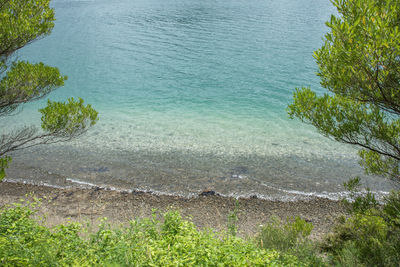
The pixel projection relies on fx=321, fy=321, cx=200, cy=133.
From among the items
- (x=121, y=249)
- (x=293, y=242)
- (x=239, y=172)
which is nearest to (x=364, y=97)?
(x=293, y=242)

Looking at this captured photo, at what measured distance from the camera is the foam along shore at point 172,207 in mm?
9047

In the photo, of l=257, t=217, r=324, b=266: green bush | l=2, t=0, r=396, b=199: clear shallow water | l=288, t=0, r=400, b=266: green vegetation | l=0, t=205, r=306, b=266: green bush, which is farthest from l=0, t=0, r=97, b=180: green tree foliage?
l=288, t=0, r=400, b=266: green vegetation

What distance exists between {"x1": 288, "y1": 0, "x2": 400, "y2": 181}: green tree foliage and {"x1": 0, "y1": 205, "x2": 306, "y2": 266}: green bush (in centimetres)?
313

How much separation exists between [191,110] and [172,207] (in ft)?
34.6

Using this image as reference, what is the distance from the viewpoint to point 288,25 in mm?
39750

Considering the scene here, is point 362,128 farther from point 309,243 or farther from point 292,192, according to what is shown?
point 292,192

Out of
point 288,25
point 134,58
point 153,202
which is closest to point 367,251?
point 153,202

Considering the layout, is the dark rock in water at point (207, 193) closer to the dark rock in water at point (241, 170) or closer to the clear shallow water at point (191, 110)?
the clear shallow water at point (191, 110)

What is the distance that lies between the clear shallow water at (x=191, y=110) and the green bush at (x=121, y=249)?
5.12 meters

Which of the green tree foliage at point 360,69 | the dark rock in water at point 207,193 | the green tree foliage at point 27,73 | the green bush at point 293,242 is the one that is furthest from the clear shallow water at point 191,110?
the green tree foliage at point 360,69

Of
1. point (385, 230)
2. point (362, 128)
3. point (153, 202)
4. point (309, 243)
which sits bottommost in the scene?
point (153, 202)

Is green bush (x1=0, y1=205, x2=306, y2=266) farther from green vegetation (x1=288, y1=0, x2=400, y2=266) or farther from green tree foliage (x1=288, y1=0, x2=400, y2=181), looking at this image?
green tree foliage (x1=288, y1=0, x2=400, y2=181)

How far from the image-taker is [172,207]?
31.2 ft

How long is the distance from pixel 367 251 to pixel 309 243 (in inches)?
42.4
